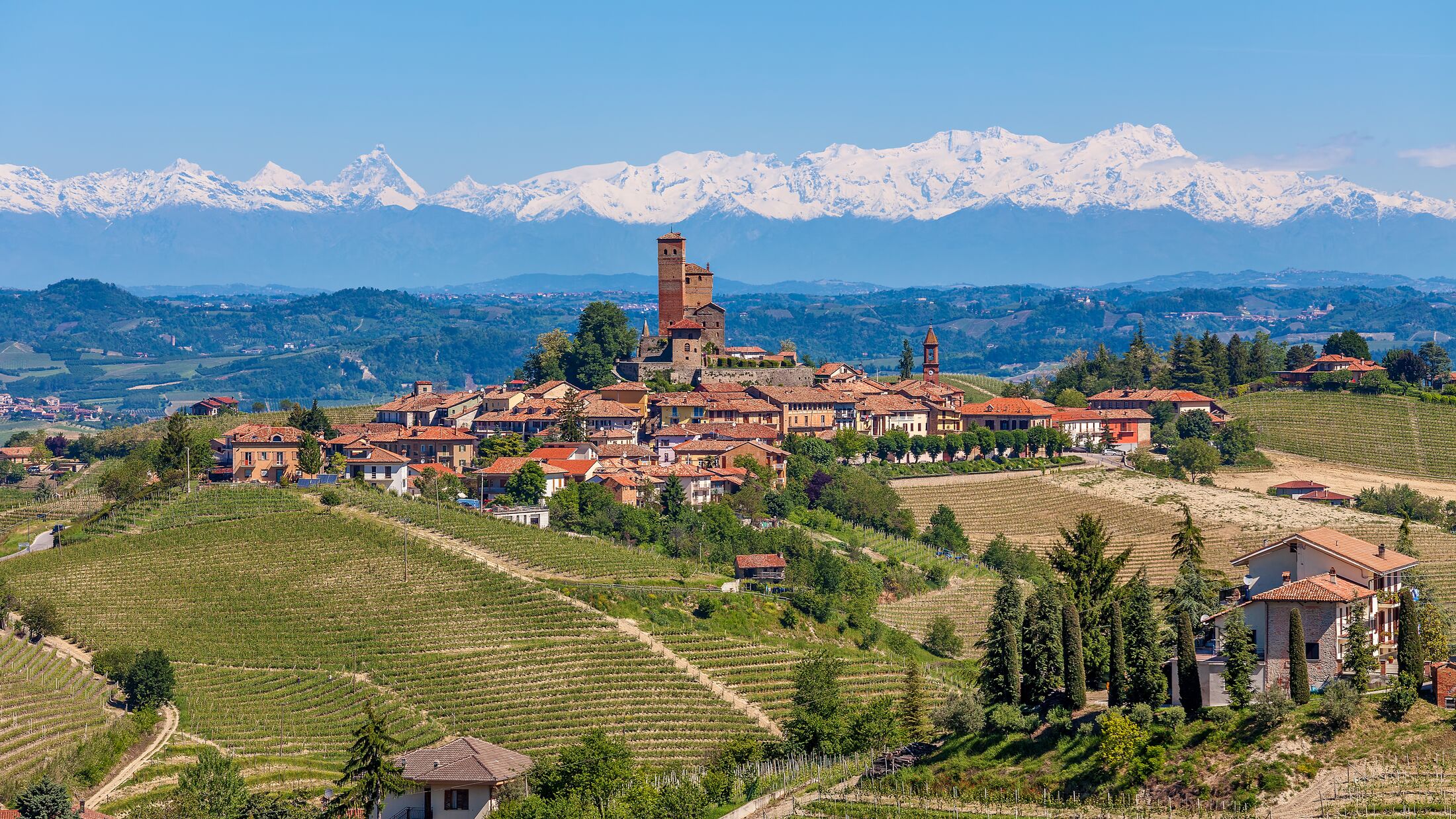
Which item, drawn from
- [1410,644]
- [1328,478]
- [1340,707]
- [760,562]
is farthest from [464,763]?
[1328,478]

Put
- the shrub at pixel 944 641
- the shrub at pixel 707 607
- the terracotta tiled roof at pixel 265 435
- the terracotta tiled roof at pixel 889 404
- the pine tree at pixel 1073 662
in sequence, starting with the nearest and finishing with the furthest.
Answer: the pine tree at pixel 1073 662
the shrub at pixel 707 607
the shrub at pixel 944 641
the terracotta tiled roof at pixel 265 435
the terracotta tiled roof at pixel 889 404

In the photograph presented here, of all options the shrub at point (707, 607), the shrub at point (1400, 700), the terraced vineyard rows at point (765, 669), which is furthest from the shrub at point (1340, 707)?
the shrub at point (707, 607)

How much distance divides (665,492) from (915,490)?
16919mm

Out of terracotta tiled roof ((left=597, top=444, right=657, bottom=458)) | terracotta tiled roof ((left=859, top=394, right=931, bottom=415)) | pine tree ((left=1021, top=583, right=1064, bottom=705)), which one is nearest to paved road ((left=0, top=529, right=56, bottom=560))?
terracotta tiled roof ((left=597, top=444, right=657, bottom=458))

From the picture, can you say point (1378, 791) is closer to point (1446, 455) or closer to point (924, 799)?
point (924, 799)

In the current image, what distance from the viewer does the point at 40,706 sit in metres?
51.1

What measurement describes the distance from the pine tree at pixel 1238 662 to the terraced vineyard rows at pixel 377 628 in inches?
597

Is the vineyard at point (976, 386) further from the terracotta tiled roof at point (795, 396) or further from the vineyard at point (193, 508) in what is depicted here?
the vineyard at point (193, 508)

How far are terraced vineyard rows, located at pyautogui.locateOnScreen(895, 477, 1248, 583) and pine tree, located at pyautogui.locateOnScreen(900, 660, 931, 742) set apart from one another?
34032 mm

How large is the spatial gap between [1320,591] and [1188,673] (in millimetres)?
3365

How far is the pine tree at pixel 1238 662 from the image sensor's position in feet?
126

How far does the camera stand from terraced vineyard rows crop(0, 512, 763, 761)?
2014 inches

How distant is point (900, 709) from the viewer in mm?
47844

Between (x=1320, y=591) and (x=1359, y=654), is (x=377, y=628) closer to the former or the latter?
(x=1320, y=591)
